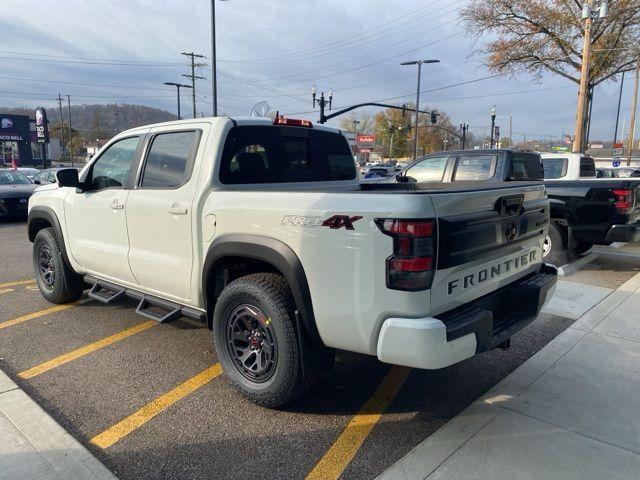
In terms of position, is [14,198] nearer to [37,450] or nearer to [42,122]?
[37,450]

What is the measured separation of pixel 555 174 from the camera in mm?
9672

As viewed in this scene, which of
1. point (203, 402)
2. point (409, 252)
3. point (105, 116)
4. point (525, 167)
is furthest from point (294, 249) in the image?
point (105, 116)

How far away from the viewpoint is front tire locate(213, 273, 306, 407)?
3002 millimetres

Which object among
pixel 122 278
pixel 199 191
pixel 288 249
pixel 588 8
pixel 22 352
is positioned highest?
pixel 588 8

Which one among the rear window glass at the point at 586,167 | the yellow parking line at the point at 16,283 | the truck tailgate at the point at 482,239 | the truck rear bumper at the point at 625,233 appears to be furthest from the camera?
the rear window glass at the point at 586,167

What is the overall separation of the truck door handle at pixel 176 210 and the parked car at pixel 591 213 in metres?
5.76

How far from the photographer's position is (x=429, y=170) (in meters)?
8.69

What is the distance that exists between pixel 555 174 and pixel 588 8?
10.1 metres

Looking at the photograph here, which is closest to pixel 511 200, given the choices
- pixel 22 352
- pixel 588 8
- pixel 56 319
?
pixel 22 352

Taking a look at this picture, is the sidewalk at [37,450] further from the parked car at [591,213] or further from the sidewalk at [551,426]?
the parked car at [591,213]

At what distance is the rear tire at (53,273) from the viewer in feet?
17.1

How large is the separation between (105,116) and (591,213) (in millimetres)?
105156

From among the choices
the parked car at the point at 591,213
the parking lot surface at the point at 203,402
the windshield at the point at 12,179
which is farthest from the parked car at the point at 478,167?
the windshield at the point at 12,179

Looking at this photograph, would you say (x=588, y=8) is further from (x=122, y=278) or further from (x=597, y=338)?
(x=122, y=278)
